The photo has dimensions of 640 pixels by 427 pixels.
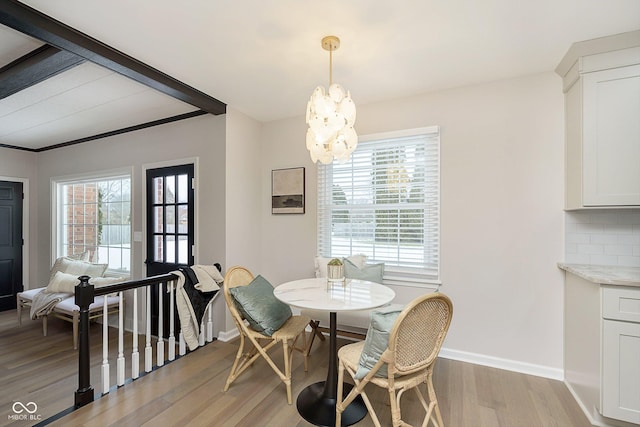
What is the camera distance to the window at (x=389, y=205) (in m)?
A: 2.89

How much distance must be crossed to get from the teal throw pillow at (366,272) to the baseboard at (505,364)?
0.93 m

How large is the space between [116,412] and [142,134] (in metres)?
3.17

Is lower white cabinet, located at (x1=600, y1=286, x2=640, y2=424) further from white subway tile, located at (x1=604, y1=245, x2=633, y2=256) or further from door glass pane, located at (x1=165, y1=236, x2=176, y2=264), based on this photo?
door glass pane, located at (x1=165, y1=236, x2=176, y2=264)

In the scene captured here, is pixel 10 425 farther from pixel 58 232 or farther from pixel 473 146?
pixel 473 146

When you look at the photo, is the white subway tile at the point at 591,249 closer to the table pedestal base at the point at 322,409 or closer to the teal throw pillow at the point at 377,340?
the teal throw pillow at the point at 377,340

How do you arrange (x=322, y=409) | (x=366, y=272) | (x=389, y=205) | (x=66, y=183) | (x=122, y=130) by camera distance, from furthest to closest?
(x=66, y=183) → (x=122, y=130) → (x=389, y=205) → (x=366, y=272) → (x=322, y=409)

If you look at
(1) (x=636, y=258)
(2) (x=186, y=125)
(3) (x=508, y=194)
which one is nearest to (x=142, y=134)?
(2) (x=186, y=125)

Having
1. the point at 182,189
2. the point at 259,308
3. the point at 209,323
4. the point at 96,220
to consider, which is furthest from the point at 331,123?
the point at 96,220

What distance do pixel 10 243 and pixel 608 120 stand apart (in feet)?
25.0

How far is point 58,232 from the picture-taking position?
4809 millimetres

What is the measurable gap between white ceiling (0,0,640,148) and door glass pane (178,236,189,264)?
5.43 ft

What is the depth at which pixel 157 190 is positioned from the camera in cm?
373

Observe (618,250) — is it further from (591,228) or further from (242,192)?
(242,192)

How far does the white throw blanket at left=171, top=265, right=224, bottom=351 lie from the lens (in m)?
2.89
